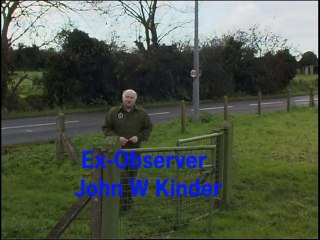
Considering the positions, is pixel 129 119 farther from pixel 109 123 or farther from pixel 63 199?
pixel 63 199

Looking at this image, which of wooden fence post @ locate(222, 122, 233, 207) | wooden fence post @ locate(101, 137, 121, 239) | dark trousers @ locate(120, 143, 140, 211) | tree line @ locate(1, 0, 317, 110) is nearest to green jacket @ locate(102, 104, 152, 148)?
wooden fence post @ locate(222, 122, 233, 207)

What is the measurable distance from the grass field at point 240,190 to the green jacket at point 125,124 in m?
1.11

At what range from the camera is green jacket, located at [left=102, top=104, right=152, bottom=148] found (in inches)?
271

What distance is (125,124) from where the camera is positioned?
22.6 ft

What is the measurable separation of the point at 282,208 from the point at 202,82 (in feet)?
84.0

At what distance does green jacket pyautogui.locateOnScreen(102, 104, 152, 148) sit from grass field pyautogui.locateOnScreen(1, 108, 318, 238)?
1111 mm

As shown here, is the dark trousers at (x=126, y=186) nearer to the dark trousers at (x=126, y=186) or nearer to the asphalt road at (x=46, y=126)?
the dark trousers at (x=126, y=186)

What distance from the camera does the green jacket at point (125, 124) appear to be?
6879 mm

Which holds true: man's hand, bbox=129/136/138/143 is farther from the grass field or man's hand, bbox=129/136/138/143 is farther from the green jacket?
the grass field

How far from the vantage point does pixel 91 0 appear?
11.2 metres

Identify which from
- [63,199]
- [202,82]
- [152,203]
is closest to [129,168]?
[152,203]

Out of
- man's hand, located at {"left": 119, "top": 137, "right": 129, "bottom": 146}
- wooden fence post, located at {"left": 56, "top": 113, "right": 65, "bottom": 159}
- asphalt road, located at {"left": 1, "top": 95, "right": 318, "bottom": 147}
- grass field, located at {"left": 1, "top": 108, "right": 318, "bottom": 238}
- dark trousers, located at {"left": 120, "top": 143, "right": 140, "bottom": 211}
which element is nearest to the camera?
dark trousers, located at {"left": 120, "top": 143, "right": 140, "bottom": 211}

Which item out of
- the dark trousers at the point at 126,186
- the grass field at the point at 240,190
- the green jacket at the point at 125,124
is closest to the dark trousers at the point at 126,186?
the dark trousers at the point at 126,186

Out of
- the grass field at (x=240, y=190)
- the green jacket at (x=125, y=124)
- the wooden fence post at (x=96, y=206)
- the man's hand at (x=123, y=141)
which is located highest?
the green jacket at (x=125, y=124)
